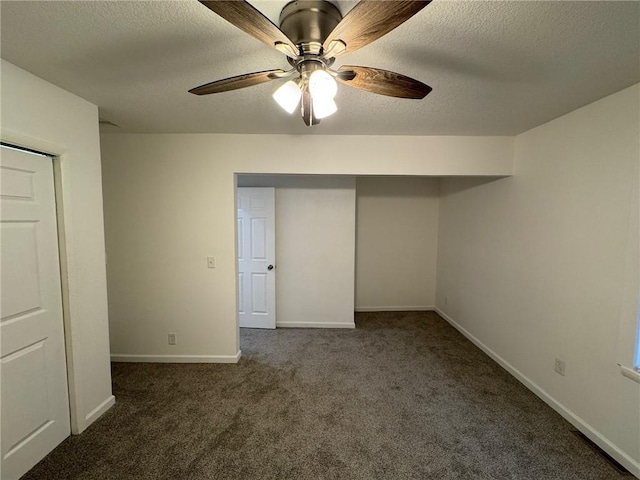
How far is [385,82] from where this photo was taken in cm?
119

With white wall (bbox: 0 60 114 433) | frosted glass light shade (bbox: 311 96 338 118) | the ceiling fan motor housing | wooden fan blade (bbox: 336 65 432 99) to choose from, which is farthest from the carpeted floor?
the ceiling fan motor housing

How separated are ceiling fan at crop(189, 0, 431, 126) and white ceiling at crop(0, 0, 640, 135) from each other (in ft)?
0.34

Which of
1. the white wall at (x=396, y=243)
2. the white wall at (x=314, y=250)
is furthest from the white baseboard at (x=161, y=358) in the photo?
the white wall at (x=396, y=243)

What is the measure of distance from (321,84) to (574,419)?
279cm

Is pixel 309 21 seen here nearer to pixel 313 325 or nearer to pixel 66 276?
pixel 66 276

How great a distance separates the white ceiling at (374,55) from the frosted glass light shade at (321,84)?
285 millimetres

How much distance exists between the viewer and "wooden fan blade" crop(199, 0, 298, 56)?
76cm

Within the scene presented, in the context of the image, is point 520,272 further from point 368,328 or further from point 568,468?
point 368,328

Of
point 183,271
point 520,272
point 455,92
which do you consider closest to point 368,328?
point 520,272

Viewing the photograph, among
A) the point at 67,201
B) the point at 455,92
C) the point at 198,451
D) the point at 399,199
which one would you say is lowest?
the point at 198,451

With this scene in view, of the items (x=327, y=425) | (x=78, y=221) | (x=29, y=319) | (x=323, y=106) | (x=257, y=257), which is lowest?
(x=327, y=425)

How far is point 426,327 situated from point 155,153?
385cm

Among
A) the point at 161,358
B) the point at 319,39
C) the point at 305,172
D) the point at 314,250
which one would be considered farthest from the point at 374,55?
the point at 161,358

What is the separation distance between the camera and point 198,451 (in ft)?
5.79
